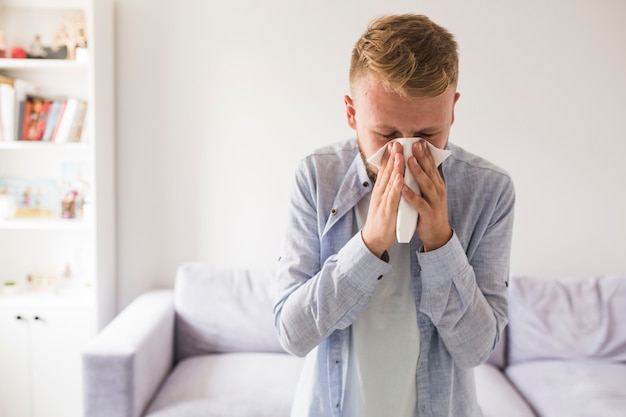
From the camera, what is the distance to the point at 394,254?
3.05ft

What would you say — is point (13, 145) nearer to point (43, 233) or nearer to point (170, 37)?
point (43, 233)

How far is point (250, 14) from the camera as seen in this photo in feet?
8.31

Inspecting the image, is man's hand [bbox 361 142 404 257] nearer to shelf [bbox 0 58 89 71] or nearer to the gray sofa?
the gray sofa

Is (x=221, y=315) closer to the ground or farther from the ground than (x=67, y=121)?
closer to the ground

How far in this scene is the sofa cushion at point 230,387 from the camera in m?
1.91

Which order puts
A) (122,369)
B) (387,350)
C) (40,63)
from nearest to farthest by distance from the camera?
(387,350) → (122,369) → (40,63)

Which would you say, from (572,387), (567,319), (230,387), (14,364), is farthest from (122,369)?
(567,319)

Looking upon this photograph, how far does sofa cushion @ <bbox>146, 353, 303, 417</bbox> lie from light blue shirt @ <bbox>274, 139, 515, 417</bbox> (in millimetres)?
1040

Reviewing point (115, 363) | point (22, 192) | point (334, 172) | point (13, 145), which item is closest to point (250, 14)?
point (13, 145)

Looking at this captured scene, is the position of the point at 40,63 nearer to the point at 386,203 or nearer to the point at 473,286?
the point at 386,203

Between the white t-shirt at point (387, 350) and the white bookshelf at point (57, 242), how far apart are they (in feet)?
6.02

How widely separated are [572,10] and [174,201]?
2.10 meters

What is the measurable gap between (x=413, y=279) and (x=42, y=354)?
82.0 inches

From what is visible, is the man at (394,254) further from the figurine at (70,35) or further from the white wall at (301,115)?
the figurine at (70,35)
